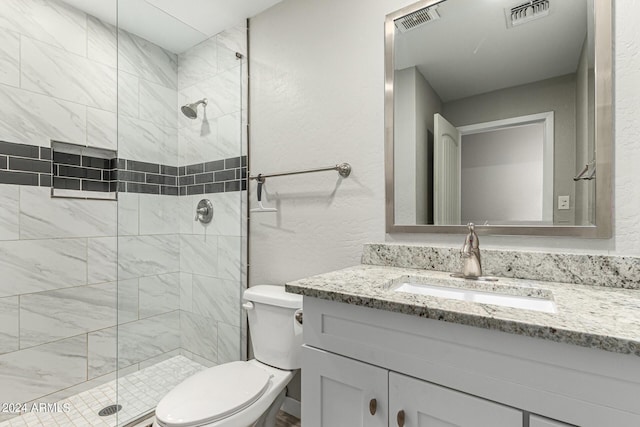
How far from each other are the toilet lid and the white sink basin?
0.72 m

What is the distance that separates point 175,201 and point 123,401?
1108mm

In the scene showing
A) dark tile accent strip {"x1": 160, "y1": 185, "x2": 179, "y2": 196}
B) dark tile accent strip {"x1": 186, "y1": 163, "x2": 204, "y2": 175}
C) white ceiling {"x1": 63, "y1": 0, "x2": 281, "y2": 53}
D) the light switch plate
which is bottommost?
the light switch plate

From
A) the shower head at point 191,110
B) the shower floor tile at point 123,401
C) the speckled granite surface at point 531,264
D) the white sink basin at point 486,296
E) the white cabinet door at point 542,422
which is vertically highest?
Result: the shower head at point 191,110

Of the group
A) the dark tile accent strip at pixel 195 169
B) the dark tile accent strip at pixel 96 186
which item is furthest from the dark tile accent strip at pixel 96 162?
the dark tile accent strip at pixel 195 169

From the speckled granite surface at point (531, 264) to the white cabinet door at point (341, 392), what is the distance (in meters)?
0.55

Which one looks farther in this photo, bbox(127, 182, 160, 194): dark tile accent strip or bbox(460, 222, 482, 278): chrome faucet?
bbox(127, 182, 160, 194): dark tile accent strip

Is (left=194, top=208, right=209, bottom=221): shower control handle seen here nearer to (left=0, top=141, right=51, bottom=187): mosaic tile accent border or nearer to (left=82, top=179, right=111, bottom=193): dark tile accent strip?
(left=82, top=179, right=111, bottom=193): dark tile accent strip

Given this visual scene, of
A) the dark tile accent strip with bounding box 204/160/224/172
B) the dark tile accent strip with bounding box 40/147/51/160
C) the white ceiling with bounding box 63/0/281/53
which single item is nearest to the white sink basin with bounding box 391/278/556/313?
the dark tile accent strip with bounding box 204/160/224/172

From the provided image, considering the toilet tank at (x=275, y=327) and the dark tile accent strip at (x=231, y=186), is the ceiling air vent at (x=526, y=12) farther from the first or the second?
the dark tile accent strip at (x=231, y=186)

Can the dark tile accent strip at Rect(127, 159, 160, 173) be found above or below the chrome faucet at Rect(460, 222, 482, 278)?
above

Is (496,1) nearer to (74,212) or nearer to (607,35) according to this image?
(607,35)

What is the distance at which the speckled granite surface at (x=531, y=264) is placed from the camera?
962mm

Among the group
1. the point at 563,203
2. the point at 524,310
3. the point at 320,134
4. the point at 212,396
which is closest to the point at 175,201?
the point at 320,134

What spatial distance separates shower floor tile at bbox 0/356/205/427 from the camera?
1618 mm
